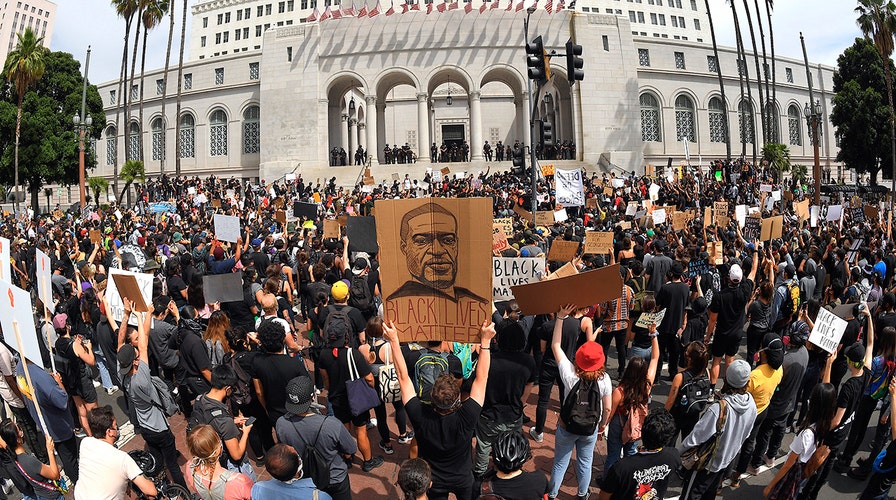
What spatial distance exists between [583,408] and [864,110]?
48.1m

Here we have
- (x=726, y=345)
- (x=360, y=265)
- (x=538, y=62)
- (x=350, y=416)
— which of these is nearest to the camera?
(x=350, y=416)

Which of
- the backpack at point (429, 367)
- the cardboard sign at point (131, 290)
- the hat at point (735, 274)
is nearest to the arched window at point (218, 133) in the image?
the cardboard sign at point (131, 290)

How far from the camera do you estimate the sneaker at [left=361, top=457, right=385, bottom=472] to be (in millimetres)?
6272

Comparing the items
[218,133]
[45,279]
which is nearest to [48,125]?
[218,133]

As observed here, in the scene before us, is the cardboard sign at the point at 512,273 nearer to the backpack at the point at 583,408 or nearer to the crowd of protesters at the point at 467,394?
the crowd of protesters at the point at 467,394

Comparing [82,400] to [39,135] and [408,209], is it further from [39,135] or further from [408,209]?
[39,135]

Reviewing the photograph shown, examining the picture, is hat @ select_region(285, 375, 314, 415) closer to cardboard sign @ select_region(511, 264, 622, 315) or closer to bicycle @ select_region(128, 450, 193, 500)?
bicycle @ select_region(128, 450, 193, 500)

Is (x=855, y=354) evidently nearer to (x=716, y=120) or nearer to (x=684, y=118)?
(x=684, y=118)

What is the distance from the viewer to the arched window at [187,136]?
5047 cm

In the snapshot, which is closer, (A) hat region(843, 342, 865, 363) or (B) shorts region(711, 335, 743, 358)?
(A) hat region(843, 342, 865, 363)

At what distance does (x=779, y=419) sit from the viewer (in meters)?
5.89

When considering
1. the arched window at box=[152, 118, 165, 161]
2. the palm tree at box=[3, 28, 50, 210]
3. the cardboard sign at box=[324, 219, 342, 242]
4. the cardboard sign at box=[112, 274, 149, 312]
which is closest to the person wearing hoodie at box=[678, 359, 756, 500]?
the cardboard sign at box=[112, 274, 149, 312]

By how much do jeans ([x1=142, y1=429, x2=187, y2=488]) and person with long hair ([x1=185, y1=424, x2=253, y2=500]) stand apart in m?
1.67

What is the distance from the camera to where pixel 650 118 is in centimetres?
4894
